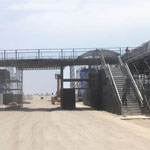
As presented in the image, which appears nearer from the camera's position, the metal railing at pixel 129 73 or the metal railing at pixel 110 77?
the metal railing at pixel 129 73

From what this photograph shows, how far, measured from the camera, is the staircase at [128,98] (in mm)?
27114

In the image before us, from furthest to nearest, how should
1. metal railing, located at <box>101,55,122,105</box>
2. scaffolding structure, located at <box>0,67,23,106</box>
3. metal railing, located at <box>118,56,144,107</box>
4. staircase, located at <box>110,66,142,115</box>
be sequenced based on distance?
1. scaffolding structure, located at <box>0,67,23,106</box>
2. metal railing, located at <box>101,55,122,105</box>
3. metal railing, located at <box>118,56,144,107</box>
4. staircase, located at <box>110,66,142,115</box>

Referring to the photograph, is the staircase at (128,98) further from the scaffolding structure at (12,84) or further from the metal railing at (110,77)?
the scaffolding structure at (12,84)

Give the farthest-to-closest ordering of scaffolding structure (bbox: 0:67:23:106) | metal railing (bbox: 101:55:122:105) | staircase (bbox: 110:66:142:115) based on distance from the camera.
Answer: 1. scaffolding structure (bbox: 0:67:23:106)
2. metal railing (bbox: 101:55:122:105)
3. staircase (bbox: 110:66:142:115)

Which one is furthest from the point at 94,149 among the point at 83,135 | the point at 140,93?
the point at 140,93

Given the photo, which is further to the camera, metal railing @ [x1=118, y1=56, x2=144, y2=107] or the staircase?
metal railing @ [x1=118, y1=56, x2=144, y2=107]

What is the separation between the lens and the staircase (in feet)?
89.0

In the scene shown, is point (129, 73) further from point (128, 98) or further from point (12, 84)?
point (12, 84)

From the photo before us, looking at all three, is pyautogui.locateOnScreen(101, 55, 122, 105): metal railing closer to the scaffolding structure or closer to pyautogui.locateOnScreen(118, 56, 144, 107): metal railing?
pyautogui.locateOnScreen(118, 56, 144, 107): metal railing

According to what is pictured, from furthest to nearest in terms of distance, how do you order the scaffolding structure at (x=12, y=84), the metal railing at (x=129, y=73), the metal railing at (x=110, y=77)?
the scaffolding structure at (x=12, y=84) < the metal railing at (x=110, y=77) < the metal railing at (x=129, y=73)

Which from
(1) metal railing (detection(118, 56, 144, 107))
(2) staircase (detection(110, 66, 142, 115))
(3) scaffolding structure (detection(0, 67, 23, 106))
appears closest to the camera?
(2) staircase (detection(110, 66, 142, 115))

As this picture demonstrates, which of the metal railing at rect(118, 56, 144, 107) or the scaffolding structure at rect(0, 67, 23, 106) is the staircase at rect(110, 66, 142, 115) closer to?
the metal railing at rect(118, 56, 144, 107)

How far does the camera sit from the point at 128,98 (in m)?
29.0

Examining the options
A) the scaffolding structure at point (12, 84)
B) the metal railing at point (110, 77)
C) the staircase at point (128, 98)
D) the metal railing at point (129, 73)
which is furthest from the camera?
the scaffolding structure at point (12, 84)
